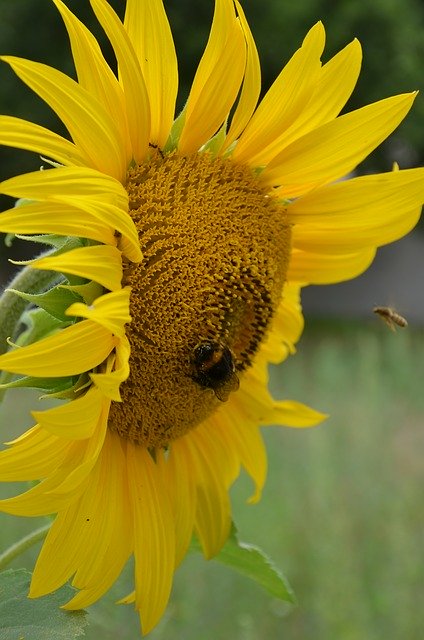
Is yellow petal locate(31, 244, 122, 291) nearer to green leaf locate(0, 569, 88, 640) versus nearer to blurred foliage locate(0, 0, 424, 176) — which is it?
green leaf locate(0, 569, 88, 640)

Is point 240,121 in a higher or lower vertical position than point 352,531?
higher

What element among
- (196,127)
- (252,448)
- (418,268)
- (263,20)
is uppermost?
(263,20)

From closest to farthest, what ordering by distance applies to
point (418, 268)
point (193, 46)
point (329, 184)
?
point (329, 184)
point (193, 46)
point (418, 268)

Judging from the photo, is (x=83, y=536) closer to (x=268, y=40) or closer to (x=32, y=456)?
(x=32, y=456)

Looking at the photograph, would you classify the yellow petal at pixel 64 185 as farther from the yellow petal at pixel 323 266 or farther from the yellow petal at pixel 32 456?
the yellow petal at pixel 323 266

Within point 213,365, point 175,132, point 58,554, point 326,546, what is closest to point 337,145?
point 175,132

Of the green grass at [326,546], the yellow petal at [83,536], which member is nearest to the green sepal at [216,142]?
the yellow petal at [83,536]

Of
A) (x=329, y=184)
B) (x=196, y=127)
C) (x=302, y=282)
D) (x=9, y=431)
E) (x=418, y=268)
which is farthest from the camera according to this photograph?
(x=418, y=268)

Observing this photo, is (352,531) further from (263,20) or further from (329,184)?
(263,20)

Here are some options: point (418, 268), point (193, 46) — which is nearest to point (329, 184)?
point (193, 46)
